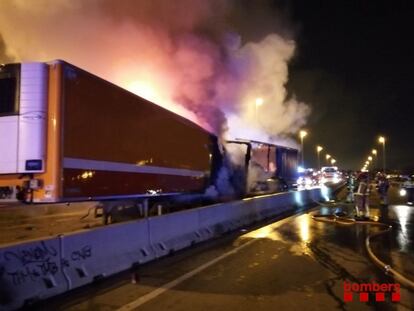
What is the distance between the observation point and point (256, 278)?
7.12 m

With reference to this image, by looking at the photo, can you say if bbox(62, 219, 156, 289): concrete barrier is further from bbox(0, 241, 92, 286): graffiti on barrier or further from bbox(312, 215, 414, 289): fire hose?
bbox(312, 215, 414, 289): fire hose

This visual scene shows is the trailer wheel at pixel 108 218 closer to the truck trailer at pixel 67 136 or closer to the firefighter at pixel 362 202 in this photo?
the truck trailer at pixel 67 136

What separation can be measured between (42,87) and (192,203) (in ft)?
27.6

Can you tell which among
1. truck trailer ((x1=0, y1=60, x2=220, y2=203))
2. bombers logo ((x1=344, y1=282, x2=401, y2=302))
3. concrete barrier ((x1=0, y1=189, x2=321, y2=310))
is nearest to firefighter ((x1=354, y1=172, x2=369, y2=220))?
concrete barrier ((x1=0, y1=189, x2=321, y2=310))

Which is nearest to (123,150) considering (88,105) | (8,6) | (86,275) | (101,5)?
(88,105)

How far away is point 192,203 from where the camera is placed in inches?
611

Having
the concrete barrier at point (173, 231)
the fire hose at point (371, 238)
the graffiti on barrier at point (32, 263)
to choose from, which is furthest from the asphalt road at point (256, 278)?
the graffiti on barrier at point (32, 263)

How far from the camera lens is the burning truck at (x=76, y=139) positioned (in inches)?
308

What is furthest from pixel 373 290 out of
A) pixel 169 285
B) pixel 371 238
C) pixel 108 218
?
pixel 108 218

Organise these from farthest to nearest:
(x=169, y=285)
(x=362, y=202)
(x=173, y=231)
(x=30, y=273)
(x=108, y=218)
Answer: (x=362, y=202) → (x=108, y=218) → (x=173, y=231) → (x=169, y=285) → (x=30, y=273)

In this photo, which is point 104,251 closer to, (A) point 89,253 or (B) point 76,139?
(A) point 89,253

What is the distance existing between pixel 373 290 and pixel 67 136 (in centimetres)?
538

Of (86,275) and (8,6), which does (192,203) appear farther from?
(8,6)

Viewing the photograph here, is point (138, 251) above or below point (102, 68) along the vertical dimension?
below
